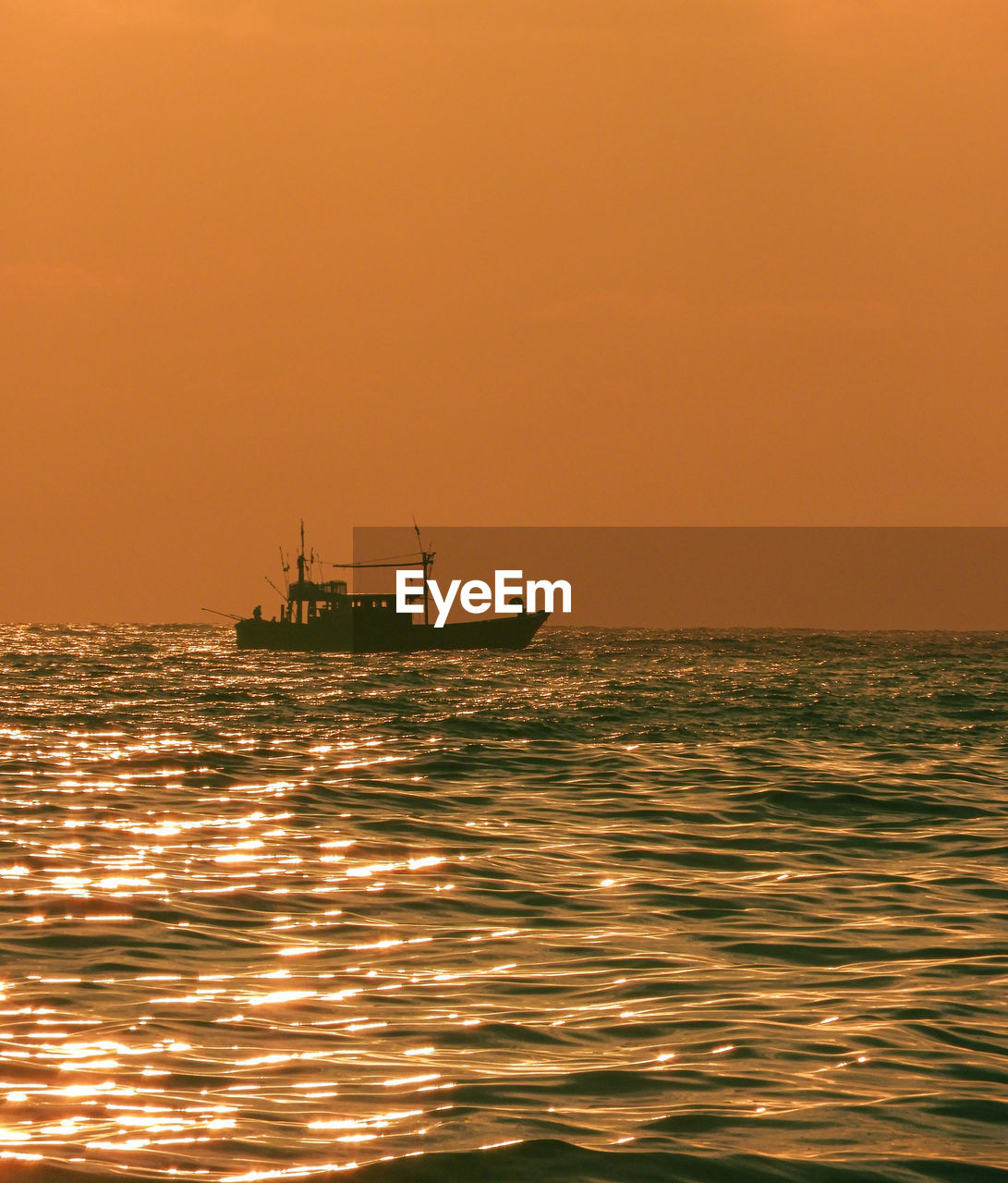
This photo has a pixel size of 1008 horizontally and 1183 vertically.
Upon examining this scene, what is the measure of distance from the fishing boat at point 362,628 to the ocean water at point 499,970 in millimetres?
97955

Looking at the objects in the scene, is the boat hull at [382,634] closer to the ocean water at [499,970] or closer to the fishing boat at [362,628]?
the fishing boat at [362,628]

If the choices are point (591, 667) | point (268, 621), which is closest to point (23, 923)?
point (591, 667)

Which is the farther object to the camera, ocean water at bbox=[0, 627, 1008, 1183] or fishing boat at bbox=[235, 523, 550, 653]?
fishing boat at bbox=[235, 523, 550, 653]

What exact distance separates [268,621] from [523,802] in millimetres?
116850

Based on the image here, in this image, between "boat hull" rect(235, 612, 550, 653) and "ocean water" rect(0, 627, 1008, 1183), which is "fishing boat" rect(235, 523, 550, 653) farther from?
"ocean water" rect(0, 627, 1008, 1183)

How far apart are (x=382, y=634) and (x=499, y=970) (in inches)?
4601

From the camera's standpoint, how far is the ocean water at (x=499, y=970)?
758 cm

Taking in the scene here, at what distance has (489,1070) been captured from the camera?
880cm

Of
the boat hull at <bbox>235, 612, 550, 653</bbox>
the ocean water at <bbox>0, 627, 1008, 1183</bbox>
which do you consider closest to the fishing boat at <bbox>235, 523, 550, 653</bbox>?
the boat hull at <bbox>235, 612, 550, 653</bbox>

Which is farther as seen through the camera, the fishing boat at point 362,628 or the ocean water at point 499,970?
the fishing boat at point 362,628

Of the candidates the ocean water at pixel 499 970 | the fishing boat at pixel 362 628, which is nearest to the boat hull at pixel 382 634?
the fishing boat at pixel 362 628

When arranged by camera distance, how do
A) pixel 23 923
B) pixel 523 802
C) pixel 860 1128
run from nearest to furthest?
pixel 860 1128 < pixel 23 923 < pixel 523 802

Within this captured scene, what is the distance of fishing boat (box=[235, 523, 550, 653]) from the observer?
12719cm

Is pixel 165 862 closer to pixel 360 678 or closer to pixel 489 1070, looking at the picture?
pixel 489 1070
